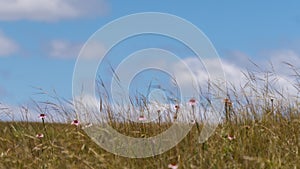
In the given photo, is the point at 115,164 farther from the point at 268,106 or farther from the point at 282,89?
the point at 282,89

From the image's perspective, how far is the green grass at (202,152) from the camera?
4.00 metres

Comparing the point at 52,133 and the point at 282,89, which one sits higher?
the point at 282,89

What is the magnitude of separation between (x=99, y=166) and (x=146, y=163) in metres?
0.38

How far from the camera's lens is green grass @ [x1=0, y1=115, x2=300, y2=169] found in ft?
13.1

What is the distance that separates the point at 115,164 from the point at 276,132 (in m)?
1.57

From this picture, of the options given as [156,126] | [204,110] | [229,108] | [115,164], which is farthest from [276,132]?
[115,164]

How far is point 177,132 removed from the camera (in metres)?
5.09

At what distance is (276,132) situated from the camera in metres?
4.95

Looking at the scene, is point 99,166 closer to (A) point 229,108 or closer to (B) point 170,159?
(B) point 170,159

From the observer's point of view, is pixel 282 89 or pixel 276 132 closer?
pixel 276 132

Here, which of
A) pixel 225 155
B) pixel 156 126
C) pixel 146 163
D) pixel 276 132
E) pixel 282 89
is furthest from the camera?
pixel 282 89

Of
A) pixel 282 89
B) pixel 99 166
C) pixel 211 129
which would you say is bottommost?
pixel 99 166

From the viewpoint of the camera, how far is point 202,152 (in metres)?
4.25

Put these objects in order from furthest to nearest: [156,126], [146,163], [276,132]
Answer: [156,126], [276,132], [146,163]
